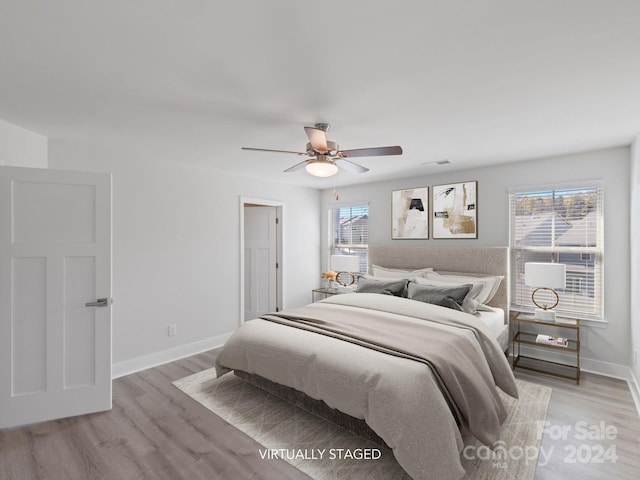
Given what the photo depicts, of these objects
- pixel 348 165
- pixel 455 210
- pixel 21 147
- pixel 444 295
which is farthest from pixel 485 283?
pixel 21 147

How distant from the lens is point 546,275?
132 inches

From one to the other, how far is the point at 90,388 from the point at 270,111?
2.78m

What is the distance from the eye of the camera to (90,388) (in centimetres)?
269

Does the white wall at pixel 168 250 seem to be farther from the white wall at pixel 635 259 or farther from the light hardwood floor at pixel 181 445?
the white wall at pixel 635 259

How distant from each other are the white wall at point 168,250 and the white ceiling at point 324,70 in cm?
60

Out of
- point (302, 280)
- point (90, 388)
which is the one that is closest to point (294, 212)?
point (302, 280)

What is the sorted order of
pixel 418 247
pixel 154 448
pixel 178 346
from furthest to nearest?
1. pixel 418 247
2. pixel 178 346
3. pixel 154 448

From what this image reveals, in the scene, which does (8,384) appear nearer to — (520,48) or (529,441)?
(529,441)

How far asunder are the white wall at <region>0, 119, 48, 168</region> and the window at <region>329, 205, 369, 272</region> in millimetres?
4137

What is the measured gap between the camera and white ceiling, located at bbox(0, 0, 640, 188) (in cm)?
139

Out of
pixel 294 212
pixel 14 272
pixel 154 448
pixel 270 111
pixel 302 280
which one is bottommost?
pixel 154 448

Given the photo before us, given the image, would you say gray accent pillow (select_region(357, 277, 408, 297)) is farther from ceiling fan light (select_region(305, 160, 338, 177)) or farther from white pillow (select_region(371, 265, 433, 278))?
ceiling fan light (select_region(305, 160, 338, 177))

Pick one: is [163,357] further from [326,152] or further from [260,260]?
[326,152]

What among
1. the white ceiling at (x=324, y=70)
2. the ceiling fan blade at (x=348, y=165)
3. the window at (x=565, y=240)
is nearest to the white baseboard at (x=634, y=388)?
the window at (x=565, y=240)
